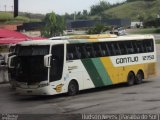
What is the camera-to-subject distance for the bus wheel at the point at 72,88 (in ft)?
79.5

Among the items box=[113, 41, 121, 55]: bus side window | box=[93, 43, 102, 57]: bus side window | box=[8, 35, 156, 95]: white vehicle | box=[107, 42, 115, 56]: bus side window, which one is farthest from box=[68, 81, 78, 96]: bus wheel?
box=[113, 41, 121, 55]: bus side window

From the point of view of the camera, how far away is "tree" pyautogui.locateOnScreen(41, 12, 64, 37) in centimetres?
7331

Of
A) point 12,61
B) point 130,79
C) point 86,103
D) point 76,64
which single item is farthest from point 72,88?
point 130,79

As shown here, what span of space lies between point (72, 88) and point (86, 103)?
4.04 metres

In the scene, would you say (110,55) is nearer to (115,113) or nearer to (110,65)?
(110,65)

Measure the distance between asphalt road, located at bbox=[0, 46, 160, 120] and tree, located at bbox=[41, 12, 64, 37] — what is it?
1799 inches

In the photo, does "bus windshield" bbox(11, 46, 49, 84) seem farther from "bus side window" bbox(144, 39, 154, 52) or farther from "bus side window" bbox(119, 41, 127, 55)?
"bus side window" bbox(144, 39, 154, 52)

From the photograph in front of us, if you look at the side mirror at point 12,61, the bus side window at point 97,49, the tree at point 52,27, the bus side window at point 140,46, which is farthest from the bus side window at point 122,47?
the tree at point 52,27

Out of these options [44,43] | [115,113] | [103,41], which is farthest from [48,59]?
[115,113]

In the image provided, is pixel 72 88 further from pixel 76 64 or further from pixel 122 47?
pixel 122 47

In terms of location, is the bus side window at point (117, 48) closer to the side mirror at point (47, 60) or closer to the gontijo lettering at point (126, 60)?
the gontijo lettering at point (126, 60)

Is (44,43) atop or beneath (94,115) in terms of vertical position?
atop

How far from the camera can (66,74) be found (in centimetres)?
2389

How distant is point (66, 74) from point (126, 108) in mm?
6785
